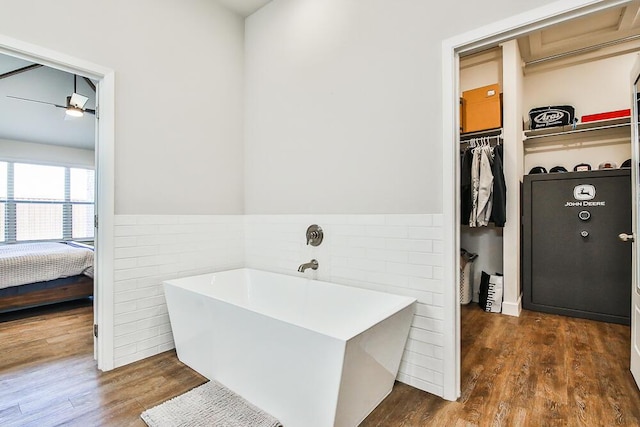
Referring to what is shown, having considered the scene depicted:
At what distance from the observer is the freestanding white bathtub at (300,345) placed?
4.75 ft

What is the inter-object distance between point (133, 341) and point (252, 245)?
118cm

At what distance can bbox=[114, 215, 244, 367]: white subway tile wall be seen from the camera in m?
2.32

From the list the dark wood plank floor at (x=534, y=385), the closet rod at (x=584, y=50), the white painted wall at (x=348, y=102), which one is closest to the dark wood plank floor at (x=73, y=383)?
the dark wood plank floor at (x=534, y=385)

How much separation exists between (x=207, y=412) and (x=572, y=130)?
14.0 feet

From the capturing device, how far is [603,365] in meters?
2.31

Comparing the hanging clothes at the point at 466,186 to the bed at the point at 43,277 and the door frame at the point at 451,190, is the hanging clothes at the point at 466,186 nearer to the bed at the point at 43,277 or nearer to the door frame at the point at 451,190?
the door frame at the point at 451,190

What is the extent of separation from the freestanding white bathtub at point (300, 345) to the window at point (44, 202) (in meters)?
5.12

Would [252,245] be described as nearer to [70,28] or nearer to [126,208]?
[126,208]

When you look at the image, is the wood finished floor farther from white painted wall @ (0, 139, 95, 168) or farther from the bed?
white painted wall @ (0, 139, 95, 168)

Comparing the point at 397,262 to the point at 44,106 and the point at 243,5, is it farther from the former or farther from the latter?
the point at 44,106

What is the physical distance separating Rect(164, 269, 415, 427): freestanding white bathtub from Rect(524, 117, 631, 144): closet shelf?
2982mm

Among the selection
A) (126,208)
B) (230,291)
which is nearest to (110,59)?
(126,208)

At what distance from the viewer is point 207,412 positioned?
175cm

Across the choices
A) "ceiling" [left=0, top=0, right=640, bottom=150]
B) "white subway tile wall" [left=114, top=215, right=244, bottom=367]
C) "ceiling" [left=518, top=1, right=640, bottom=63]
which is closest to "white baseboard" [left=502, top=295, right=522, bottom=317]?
"ceiling" [left=0, top=0, right=640, bottom=150]
